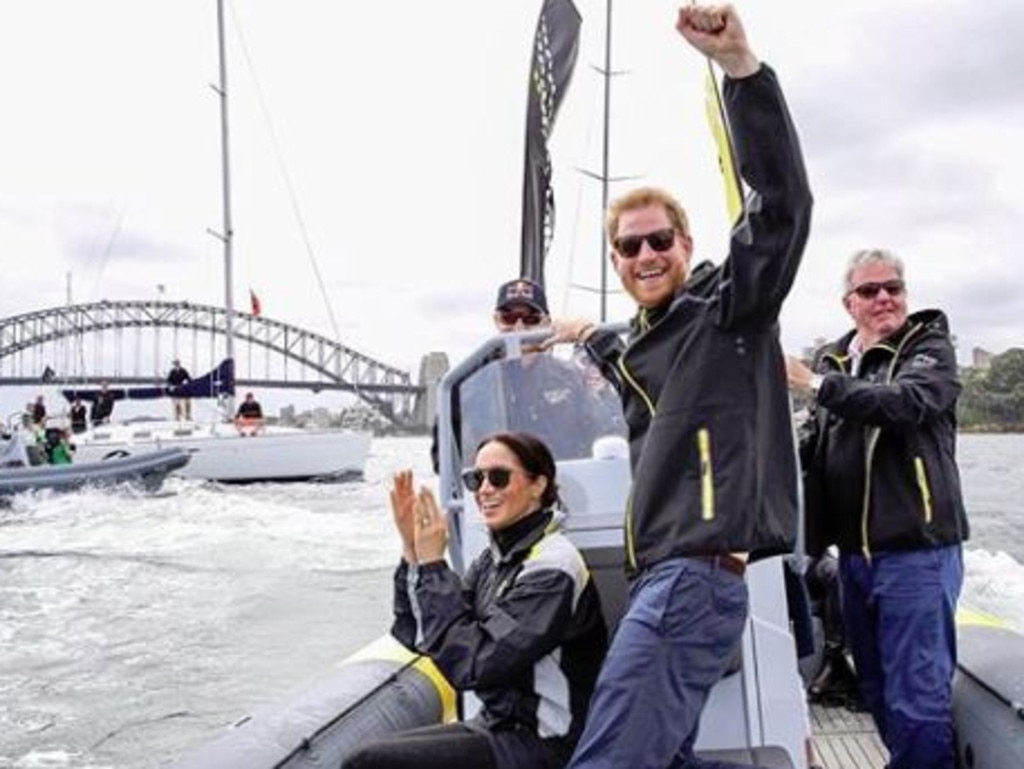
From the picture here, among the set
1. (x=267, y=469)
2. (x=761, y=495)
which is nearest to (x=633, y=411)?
(x=761, y=495)

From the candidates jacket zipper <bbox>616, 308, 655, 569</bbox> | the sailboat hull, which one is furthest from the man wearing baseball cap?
the sailboat hull

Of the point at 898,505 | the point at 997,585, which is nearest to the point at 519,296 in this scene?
the point at 898,505

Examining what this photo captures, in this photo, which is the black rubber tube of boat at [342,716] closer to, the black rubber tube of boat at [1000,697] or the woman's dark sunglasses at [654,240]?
the woman's dark sunglasses at [654,240]

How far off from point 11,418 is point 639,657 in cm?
2778

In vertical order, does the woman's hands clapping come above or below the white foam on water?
above

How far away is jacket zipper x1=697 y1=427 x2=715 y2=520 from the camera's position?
7.13ft

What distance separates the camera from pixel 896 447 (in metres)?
3.21

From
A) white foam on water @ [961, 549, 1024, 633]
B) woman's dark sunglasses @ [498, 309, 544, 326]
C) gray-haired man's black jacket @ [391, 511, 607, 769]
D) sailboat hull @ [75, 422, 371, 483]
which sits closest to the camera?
gray-haired man's black jacket @ [391, 511, 607, 769]

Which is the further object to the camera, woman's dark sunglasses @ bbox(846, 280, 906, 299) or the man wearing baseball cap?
the man wearing baseball cap

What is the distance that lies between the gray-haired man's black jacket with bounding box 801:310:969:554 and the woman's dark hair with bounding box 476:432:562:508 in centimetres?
81

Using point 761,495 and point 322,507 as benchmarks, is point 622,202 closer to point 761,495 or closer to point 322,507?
point 761,495

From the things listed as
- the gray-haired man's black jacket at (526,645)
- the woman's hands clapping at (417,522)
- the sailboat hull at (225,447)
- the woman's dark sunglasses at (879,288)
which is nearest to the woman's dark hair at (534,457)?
the gray-haired man's black jacket at (526,645)

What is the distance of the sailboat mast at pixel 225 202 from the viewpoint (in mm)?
26625

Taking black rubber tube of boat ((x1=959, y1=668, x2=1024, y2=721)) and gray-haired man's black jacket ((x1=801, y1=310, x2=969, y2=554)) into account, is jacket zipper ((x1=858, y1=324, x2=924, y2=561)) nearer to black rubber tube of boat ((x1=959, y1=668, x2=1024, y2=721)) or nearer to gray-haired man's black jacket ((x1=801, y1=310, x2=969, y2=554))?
gray-haired man's black jacket ((x1=801, y1=310, x2=969, y2=554))
